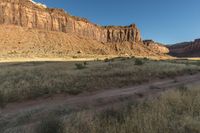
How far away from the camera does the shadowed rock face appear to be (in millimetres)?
108812

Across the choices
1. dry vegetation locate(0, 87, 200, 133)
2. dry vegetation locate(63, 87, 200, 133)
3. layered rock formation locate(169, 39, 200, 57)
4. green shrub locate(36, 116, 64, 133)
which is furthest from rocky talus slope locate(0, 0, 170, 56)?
green shrub locate(36, 116, 64, 133)

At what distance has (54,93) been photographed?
11.4 meters

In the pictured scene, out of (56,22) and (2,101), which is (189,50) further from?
(2,101)

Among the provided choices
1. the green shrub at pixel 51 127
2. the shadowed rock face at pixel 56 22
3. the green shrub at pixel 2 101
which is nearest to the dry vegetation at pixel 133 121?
the green shrub at pixel 51 127

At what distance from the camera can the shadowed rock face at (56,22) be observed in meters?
109

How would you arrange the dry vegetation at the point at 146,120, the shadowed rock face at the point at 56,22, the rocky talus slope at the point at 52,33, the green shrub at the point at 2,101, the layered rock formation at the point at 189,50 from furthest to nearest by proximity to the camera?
the layered rock formation at the point at 189,50 < the shadowed rock face at the point at 56,22 < the rocky talus slope at the point at 52,33 < the green shrub at the point at 2,101 < the dry vegetation at the point at 146,120

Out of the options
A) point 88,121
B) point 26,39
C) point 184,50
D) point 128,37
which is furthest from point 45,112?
point 184,50

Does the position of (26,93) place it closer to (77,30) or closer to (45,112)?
(45,112)

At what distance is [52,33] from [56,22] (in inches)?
750

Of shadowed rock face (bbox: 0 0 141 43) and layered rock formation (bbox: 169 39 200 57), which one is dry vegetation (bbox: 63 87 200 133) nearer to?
shadowed rock face (bbox: 0 0 141 43)

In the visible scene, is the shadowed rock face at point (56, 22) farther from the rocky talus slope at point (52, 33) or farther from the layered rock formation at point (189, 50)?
the layered rock formation at point (189, 50)

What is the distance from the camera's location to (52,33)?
110625 millimetres

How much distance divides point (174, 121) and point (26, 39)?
91510 mm

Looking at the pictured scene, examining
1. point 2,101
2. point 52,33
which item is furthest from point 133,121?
point 52,33
